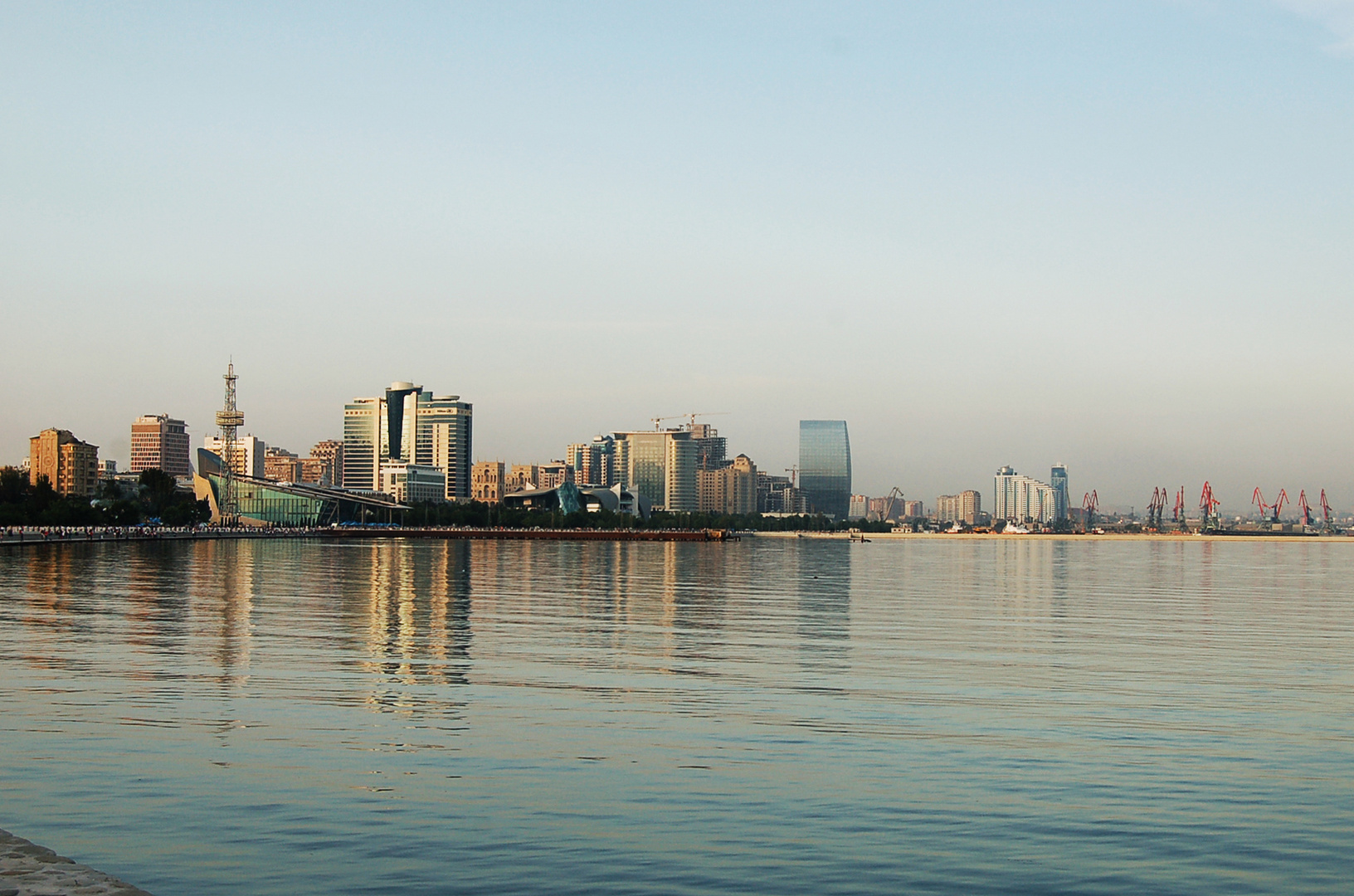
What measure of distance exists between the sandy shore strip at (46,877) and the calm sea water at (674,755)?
80cm

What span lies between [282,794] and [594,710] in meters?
8.26

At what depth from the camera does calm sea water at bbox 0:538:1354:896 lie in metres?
13.4

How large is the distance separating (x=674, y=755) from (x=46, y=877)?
9.93 m

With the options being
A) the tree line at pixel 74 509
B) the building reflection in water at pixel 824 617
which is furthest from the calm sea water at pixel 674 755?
the tree line at pixel 74 509

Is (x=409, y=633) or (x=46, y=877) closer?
(x=46, y=877)

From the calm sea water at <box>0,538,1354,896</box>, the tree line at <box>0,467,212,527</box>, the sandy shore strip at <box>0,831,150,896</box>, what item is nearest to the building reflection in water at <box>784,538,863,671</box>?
the calm sea water at <box>0,538,1354,896</box>

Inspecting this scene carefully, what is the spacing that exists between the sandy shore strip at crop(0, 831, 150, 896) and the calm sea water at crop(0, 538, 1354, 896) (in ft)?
2.64

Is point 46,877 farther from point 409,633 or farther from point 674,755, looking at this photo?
point 409,633

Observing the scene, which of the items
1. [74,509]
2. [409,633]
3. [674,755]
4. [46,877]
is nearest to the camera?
[46,877]

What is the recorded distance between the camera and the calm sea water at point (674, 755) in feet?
44.0

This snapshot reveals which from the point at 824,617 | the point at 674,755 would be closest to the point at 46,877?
the point at 674,755

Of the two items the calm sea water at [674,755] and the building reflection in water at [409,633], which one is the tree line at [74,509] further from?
the calm sea water at [674,755]

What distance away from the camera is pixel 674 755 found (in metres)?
19.3

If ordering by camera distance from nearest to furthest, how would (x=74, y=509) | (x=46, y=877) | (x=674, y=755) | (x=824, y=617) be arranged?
(x=46, y=877), (x=674, y=755), (x=824, y=617), (x=74, y=509)
